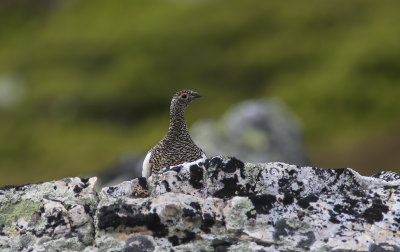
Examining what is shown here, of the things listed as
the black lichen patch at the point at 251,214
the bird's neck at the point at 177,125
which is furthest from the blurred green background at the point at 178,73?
the black lichen patch at the point at 251,214

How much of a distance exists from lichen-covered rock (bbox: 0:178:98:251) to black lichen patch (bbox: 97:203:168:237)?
0.22m

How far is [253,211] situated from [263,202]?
0.16 meters

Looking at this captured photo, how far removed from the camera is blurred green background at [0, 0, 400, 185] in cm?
5091

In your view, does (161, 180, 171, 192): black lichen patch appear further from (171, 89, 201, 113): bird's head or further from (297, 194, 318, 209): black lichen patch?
(171, 89, 201, 113): bird's head

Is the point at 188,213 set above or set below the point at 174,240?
above

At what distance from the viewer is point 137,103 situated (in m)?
58.6

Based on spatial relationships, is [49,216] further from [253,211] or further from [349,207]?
[349,207]

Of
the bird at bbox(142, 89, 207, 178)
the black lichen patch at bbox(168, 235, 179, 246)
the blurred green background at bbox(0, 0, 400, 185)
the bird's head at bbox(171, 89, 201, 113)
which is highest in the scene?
the blurred green background at bbox(0, 0, 400, 185)

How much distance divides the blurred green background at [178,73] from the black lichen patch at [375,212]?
33.4 metres

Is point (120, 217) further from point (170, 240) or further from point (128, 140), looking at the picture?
point (128, 140)

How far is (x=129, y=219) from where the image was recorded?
6.52 meters

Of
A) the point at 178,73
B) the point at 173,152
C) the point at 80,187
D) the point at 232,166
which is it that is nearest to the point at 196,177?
the point at 232,166

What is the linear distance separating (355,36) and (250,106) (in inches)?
1464

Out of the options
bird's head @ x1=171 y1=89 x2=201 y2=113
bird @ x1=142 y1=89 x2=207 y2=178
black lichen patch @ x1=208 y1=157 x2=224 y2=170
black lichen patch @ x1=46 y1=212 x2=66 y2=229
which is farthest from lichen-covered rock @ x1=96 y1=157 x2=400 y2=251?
bird's head @ x1=171 y1=89 x2=201 y2=113
